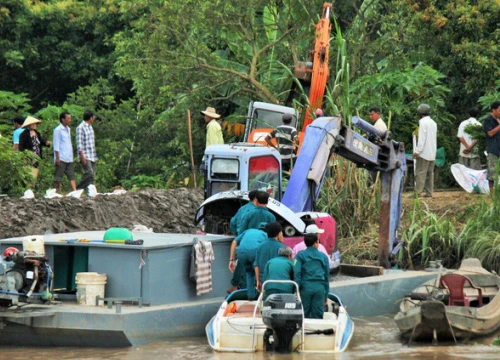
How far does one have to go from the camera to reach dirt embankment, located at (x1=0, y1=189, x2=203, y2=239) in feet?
62.9

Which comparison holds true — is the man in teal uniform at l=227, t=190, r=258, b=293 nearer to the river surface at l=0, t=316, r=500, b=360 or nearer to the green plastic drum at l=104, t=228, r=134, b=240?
the river surface at l=0, t=316, r=500, b=360

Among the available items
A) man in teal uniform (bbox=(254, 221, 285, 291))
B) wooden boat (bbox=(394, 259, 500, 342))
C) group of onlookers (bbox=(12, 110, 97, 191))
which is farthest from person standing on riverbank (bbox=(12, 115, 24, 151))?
wooden boat (bbox=(394, 259, 500, 342))

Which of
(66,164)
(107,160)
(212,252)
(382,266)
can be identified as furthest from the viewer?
(107,160)

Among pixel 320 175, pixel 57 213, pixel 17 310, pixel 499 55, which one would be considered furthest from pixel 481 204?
pixel 17 310

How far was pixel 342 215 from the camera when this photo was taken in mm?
21062

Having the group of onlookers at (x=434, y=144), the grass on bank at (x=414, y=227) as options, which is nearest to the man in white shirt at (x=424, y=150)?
the group of onlookers at (x=434, y=144)

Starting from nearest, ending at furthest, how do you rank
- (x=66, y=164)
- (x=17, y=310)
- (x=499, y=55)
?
(x=17, y=310) → (x=66, y=164) → (x=499, y=55)

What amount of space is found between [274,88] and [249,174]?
8.77 meters

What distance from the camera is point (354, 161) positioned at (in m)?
19.2

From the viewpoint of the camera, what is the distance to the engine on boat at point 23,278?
13781 mm

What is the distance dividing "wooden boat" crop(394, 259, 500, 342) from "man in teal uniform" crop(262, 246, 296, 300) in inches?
70.6

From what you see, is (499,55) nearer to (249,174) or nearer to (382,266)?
(382,266)

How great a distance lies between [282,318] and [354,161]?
6.22 m

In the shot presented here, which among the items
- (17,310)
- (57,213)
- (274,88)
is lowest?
(17,310)
